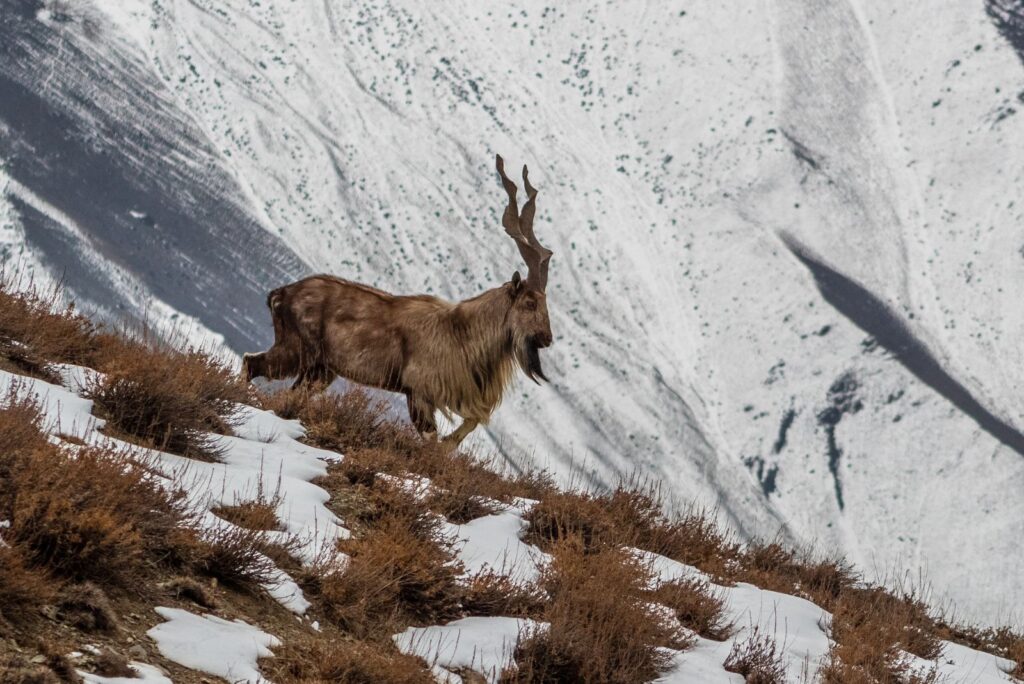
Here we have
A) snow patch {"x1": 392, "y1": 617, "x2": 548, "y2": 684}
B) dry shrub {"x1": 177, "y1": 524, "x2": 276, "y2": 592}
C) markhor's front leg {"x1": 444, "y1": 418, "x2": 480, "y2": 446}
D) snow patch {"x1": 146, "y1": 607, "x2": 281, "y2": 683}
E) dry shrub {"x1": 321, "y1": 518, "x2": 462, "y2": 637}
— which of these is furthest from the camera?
markhor's front leg {"x1": 444, "y1": 418, "x2": 480, "y2": 446}

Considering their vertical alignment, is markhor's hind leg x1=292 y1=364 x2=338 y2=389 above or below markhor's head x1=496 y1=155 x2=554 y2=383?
below

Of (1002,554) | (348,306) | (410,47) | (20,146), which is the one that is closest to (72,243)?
(20,146)

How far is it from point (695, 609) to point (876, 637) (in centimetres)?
112

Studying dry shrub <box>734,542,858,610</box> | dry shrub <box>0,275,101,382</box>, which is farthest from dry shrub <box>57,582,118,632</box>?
dry shrub <box>734,542,858,610</box>

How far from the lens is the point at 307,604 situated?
5.60 meters

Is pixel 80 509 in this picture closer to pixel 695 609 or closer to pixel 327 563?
pixel 327 563

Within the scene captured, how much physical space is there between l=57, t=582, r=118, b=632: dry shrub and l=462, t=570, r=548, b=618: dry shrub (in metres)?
1.88

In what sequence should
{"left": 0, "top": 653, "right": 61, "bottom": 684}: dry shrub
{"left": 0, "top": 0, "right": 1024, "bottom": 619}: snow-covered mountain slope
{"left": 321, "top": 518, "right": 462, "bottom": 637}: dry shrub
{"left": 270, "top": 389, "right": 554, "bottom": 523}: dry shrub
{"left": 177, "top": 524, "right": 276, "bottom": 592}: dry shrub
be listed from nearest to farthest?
{"left": 0, "top": 653, "right": 61, "bottom": 684}: dry shrub, {"left": 177, "top": 524, "right": 276, "bottom": 592}: dry shrub, {"left": 321, "top": 518, "right": 462, "bottom": 637}: dry shrub, {"left": 270, "top": 389, "right": 554, "bottom": 523}: dry shrub, {"left": 0, "top": 0, "right": 1024, "bottom": 619}: snow-covered mountain slope

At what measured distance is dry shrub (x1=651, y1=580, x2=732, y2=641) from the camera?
685 centimetres

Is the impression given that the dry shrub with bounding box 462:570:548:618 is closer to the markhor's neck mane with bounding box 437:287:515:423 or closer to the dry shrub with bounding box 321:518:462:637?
the dry shrub with bounding box 321:518:462:637

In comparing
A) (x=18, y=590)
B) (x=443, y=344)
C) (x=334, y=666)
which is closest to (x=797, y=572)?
(x=443, y=344)

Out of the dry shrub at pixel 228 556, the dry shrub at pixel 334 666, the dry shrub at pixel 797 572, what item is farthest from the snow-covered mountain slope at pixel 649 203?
the dry shrub at pixel 334 666

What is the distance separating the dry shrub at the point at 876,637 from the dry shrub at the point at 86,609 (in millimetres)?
3346

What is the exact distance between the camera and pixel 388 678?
195 inches
